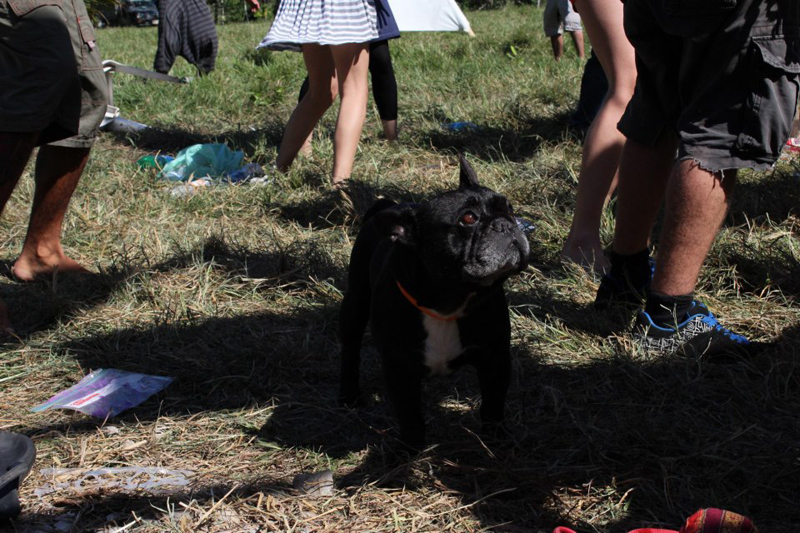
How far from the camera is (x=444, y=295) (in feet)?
6.48

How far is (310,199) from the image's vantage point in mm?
4309

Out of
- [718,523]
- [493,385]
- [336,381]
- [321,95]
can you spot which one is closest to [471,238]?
[493,385]

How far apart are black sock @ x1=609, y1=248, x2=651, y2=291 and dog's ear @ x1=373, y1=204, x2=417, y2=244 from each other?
1.14 meters

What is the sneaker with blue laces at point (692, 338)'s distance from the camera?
250cm

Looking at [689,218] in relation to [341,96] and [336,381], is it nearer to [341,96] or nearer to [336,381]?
[336,381]

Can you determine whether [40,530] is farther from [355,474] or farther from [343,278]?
[343,278]

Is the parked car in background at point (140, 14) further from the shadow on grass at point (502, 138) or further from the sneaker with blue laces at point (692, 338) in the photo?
the sneaker with blue laces at point (692, 338)

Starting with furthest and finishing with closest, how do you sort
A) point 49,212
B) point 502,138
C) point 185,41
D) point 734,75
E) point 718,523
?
point 185,41 < point 502,138 < point 49,212 < point 734,75 < point 718,523

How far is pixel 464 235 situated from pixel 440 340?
28cm

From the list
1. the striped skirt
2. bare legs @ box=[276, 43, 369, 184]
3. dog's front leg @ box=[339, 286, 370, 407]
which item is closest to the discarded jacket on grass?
bare legs @ box=[276, 43, 369, 184]

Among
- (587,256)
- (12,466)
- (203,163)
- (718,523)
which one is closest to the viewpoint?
(718,523)

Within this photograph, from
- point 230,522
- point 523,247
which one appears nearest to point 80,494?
point 230,522

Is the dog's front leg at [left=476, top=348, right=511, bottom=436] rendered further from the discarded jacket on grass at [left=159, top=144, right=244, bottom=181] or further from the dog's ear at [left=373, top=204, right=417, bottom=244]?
the discarded jacket on grass at [left=159, top=144, right=244, bottom=181]

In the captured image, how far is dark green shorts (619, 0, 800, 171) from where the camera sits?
224 cm
